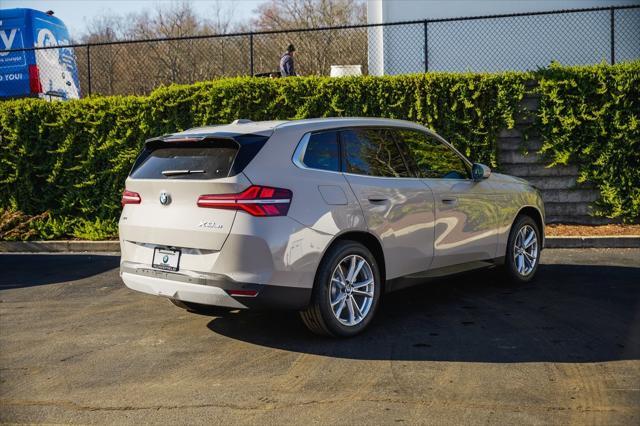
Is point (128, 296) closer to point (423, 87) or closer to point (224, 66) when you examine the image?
point (423, 87)

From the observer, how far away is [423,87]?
11.5 m

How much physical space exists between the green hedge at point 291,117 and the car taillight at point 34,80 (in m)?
2.77

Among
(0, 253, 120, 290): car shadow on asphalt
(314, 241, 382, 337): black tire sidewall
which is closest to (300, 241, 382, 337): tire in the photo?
(314, 241, 382, 337): black tire sidewall

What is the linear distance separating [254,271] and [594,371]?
93.3 inches

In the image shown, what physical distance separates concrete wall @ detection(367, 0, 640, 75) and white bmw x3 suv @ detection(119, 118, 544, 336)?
10.9 m

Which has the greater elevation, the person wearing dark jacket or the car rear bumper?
the person wearing dark jacket

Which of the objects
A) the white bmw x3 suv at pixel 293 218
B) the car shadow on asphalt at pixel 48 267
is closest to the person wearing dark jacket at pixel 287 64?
the car shadow on asphalt at pixel 48 267

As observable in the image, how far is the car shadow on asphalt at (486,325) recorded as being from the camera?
507 cm

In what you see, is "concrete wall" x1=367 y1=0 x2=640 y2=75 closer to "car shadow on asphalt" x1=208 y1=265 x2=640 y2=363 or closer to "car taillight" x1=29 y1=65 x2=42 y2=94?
"car taillight" x1=29 y1=65 x2=42 y2=94

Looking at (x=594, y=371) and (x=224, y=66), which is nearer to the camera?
(x=594, y=371)

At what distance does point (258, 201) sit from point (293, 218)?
284 millimetres

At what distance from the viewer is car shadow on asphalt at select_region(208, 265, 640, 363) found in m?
5.07

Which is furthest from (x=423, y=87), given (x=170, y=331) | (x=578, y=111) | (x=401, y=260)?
(x=170, y=331)

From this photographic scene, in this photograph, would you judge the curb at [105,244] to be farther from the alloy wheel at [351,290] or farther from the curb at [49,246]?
the alloy wheel at [351,290]
